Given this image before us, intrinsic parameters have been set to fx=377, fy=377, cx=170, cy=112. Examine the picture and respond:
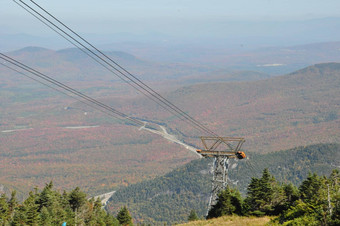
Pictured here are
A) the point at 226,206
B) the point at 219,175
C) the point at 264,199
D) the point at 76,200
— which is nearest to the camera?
the point at 226,206

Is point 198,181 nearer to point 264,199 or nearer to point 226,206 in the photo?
point 264,199

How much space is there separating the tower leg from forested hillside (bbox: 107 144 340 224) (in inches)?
2675

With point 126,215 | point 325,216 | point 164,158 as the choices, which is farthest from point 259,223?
point 164,158

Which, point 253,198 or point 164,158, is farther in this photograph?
point 164,158

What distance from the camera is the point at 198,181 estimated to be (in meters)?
130

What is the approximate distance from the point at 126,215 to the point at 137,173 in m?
118

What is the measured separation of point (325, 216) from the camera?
20.6m

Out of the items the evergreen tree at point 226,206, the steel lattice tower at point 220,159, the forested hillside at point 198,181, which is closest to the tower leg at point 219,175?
the steel lattice tower at point 220,159

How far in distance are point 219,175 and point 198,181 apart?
95.7m

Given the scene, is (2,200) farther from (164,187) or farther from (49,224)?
(164,187)

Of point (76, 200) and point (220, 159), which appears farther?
point (76, 200)

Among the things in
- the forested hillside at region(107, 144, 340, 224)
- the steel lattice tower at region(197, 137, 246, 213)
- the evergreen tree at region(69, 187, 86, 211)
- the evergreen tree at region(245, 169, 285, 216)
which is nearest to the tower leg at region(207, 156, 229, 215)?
the steel lattice tower at region(197, 137, 246, 213)

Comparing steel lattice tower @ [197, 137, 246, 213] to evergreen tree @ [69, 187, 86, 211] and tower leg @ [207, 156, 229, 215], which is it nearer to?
tower leg @ [207, 156, 229, 215]

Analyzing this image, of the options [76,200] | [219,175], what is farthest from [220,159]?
[76,200]
